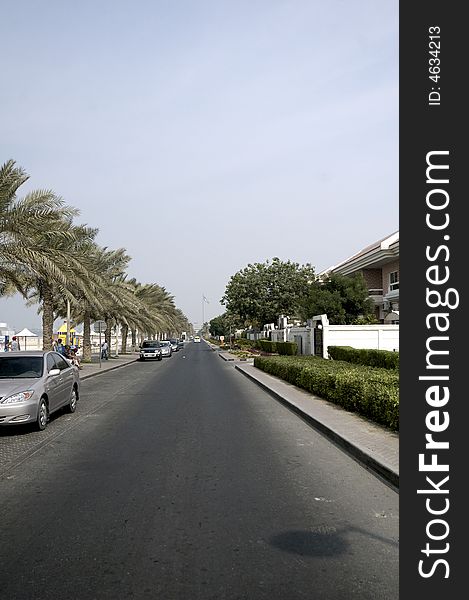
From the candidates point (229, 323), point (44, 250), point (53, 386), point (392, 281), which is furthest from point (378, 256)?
point (229, 323)

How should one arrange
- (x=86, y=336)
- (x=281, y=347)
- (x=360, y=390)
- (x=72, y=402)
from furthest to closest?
(x=86, y=336)
(x=281, y=347)
(x=72, y=402)
(x=360, y=390)

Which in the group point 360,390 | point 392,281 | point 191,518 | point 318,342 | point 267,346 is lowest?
point 191,518

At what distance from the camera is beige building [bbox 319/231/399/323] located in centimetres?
3653

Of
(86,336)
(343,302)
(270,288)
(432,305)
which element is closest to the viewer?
(432,305)

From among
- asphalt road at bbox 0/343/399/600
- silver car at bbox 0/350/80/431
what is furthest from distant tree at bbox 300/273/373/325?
asphalt road at bbox 0/343/399/600

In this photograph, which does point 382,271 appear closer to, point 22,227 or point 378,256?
point 378,256

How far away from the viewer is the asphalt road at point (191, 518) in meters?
4.39

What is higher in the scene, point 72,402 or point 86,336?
point 86,336

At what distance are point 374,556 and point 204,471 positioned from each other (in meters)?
3.47

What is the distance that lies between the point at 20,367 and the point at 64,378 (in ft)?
3.96

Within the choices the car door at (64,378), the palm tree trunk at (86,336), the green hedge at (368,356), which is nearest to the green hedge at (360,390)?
the green hedge at (368,356)

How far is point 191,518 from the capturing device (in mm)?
5957

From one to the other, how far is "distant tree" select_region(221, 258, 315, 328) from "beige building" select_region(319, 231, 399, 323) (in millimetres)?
8979

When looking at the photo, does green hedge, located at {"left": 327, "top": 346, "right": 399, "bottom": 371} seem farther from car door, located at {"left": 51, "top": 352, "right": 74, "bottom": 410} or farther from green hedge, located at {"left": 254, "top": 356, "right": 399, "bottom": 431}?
car door, located at {"left": 51, "top": 352, "right": 74, "bottom": 410}
